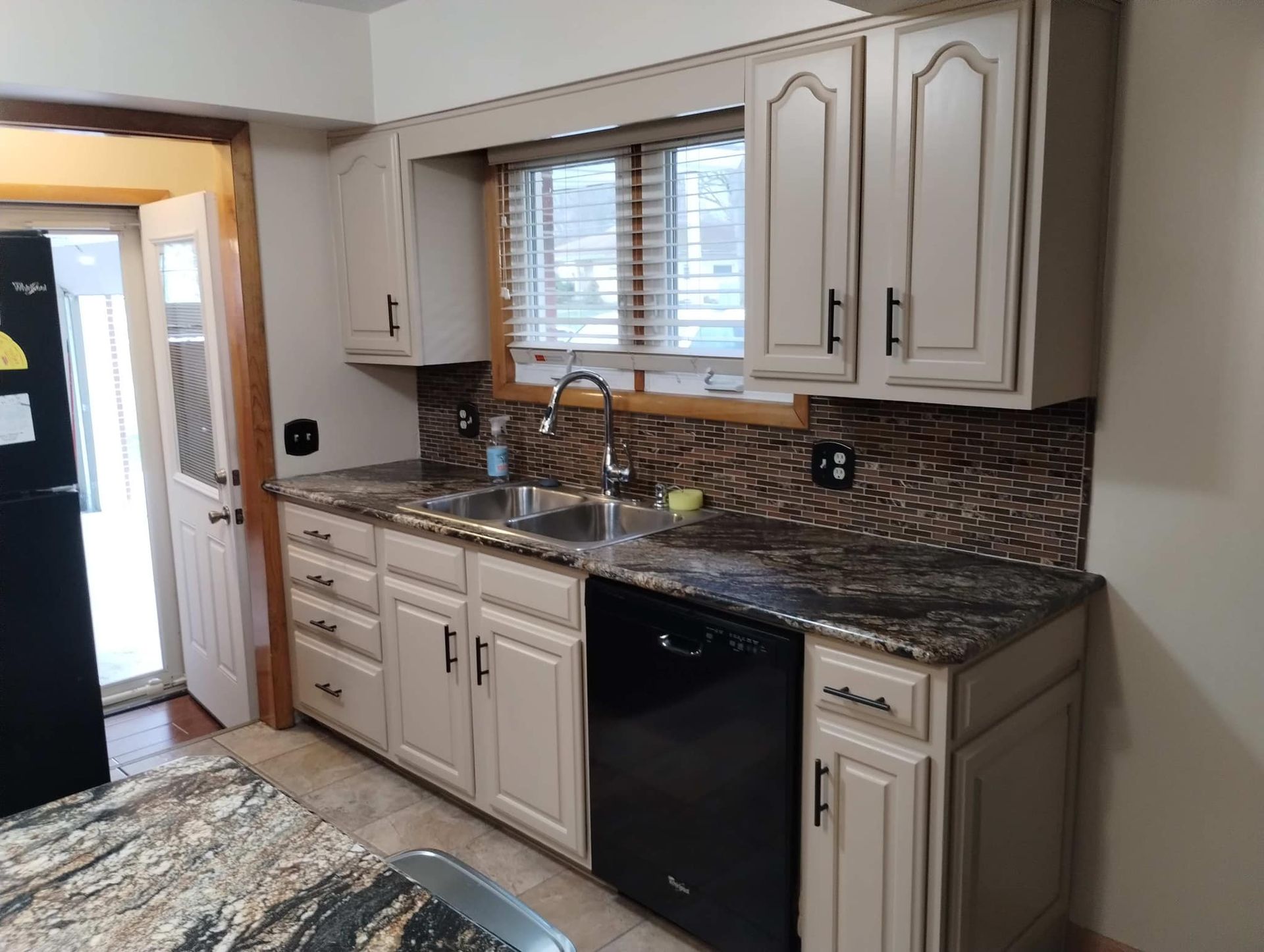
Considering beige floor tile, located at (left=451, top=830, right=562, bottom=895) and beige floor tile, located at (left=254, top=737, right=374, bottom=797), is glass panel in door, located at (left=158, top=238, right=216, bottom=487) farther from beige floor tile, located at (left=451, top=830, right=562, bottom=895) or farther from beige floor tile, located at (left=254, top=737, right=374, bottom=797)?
beige floor tile, located at (left=451, top=830, right=562, bottom=895)

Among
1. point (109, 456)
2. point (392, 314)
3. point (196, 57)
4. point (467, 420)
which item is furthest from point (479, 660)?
point (109, 456)

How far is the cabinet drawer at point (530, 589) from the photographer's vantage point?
248 cm

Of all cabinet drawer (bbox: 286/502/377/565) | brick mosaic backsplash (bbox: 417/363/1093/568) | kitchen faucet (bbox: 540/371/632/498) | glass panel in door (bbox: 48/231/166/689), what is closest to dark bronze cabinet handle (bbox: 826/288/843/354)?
brick mosaic backsplash (bbox: 417/363/1093/568)

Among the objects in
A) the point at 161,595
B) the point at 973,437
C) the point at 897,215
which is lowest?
the point at 161,595

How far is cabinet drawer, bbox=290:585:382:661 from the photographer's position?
3.16 m

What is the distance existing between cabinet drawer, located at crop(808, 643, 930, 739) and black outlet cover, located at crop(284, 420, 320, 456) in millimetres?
2226

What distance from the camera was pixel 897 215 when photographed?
6.89 feet

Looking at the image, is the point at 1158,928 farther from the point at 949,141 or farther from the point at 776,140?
the point at 776,140

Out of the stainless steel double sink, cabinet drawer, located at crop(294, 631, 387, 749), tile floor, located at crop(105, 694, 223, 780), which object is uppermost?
the stainless steel double sink

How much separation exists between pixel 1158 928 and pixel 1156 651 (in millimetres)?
620

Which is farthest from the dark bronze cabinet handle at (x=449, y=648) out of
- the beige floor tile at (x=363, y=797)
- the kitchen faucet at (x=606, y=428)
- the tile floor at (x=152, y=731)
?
the tile floor at (x=152, y=731)

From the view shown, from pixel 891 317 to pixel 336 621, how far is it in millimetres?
2081

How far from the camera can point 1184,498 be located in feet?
6.77

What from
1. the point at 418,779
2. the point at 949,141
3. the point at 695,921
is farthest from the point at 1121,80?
the point at 418,779
